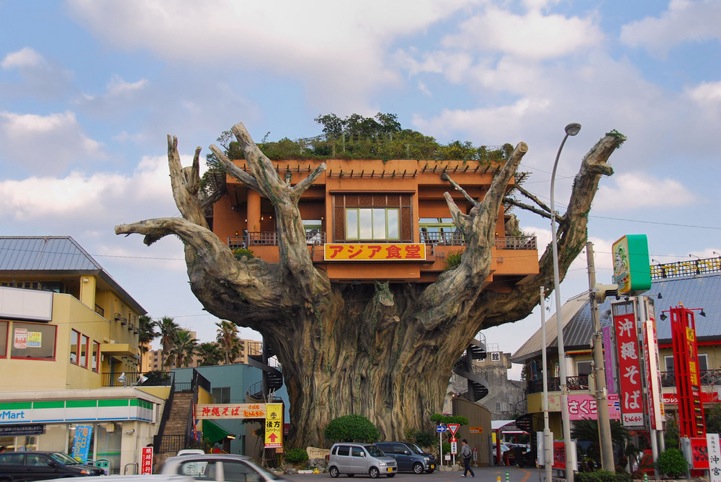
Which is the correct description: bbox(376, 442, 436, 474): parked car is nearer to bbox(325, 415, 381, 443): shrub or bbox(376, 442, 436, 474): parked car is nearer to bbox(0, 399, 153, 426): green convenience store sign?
bbox(325, 415, 381, 443): shrub

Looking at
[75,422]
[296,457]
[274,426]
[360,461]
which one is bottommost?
[296,457]

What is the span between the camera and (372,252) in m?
43.8

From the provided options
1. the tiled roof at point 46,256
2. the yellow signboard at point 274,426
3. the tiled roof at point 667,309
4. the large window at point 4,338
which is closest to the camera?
the yellow signboard at point 274,426

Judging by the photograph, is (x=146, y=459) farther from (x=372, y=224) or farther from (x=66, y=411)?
(x=372, y=224)

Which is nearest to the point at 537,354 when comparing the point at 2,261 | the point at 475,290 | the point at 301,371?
the point at 475,290

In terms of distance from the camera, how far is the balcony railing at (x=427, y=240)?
45.7 m

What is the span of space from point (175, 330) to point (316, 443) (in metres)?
37.5

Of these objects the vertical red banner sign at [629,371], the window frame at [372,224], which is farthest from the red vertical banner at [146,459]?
the vertical red banner sign at [629,371]

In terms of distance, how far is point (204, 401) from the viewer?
48656 millimetres

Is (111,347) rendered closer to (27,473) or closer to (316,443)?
(316,443)

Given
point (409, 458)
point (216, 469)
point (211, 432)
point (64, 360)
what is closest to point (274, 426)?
point (409, 458)

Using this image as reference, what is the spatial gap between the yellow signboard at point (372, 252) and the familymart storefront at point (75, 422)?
43.6 feet

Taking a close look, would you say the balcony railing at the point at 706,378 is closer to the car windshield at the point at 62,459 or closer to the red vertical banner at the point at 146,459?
the red vertical banner at the point at 146,459

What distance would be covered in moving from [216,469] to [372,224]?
30896 millimetres
